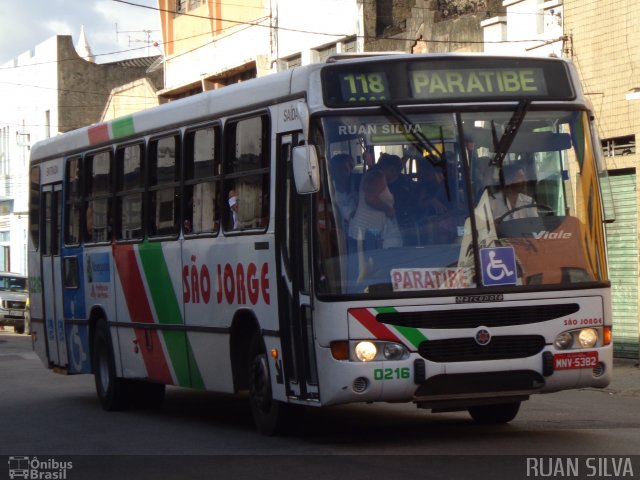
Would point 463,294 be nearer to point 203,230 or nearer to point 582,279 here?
point 582,279

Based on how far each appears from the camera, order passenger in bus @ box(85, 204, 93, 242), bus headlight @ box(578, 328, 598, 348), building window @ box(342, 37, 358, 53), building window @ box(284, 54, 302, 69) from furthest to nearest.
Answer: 1. building window @ box(284, 54, 302, 69)
2. building window @ box(342, 37, 358, 53)
3. passenger in bus @ box(85, 204, 93, 242)
4. bus headlight @ box(578, 328, 598, 348)

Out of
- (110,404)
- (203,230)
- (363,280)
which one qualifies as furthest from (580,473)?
(110,404)

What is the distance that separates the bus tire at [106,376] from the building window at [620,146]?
8.83m

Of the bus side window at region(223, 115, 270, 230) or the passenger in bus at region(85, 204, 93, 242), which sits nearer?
the bus side window at region(223, 115, 270, 230)

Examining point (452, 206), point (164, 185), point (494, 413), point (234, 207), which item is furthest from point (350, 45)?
point (452, 206)

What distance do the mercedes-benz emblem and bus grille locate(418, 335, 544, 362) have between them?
0.02m

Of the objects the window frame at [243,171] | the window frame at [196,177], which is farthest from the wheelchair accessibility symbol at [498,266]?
the window frame at [196,177]

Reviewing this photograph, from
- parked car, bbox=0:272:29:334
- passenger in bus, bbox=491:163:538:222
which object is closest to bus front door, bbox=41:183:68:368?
passenger in bus, bbox=491:163:538:222

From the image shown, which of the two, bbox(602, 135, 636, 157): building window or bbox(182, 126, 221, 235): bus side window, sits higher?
bbox(602, 135, 636, 157): building window

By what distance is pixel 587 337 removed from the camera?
10438 millimetres

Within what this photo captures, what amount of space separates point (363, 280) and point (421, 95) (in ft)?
4.92

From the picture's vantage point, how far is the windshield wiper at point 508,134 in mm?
10461

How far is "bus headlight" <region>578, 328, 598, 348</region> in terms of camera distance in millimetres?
10414

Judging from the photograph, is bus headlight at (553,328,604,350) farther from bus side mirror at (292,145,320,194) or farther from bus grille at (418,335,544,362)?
bus side mirror at (292,145,320,194)
